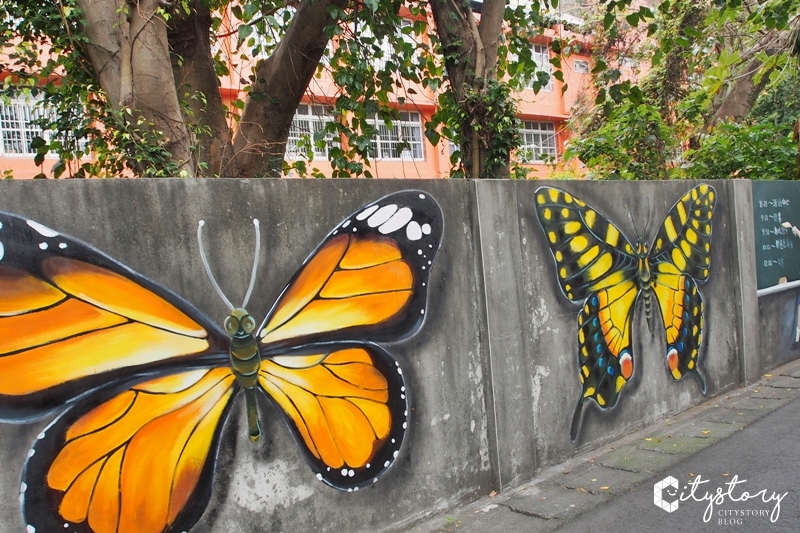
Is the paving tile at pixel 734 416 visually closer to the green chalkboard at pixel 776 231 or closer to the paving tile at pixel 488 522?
the green chalkboard at pixel 776 231

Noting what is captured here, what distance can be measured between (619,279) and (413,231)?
7.03 feet

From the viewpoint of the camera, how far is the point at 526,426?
435 cm

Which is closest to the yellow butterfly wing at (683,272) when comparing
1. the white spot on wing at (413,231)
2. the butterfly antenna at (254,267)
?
the white spot on wing at (413,231)

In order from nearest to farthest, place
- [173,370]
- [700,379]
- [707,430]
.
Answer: [173,370], [707,430], [700,379]

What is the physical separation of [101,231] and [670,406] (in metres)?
4.64

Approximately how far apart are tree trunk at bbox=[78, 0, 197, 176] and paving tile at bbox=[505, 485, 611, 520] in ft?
9.47

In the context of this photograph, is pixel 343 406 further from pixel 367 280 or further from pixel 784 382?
pixel 784 382

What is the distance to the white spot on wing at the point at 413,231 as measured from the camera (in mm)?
3832

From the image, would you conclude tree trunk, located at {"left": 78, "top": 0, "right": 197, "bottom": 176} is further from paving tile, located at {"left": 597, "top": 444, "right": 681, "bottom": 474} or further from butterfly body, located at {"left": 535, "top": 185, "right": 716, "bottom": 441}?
paving tile, located at {"left": 597, "top": 444, "right": 681, "bottom": 474}

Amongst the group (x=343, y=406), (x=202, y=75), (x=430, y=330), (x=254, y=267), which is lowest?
(x=343, y=406)

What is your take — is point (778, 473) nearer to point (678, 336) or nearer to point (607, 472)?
point (607, 472)

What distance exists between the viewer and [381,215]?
373 centimetres

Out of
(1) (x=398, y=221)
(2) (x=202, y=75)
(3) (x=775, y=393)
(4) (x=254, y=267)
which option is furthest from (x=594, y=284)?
(2) (x=202, y=75)

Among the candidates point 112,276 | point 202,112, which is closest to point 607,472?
point 112,276
